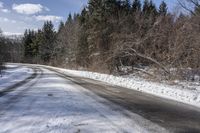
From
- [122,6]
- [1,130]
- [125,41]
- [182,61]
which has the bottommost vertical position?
[1,130]

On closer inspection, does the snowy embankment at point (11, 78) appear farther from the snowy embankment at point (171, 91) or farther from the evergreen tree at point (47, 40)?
the evergreen tree at point (47, 40)

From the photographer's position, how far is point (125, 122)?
7668mm

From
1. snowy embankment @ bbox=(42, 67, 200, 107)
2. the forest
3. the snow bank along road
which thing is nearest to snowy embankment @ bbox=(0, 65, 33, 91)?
the forest

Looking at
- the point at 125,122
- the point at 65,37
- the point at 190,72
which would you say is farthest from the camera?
the point at 65,37

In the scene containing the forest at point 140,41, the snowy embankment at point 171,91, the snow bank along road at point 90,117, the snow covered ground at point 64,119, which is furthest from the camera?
the forest at point 140,41

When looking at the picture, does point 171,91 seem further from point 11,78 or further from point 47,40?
point 47,40

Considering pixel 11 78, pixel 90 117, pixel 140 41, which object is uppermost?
pixel 140 41

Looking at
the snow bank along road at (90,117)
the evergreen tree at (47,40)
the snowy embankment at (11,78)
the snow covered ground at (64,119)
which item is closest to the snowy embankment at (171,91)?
the snow bank along road at (90,117)

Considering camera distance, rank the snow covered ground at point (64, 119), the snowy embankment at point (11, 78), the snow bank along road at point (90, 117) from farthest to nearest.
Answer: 1. the snowy embankment at point (11, 78)
2. the snow bank along road at point (90, 117)
3. the snow covered ground at point (64, 119)

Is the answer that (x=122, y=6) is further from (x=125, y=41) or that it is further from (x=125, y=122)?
(x=125, y=122)

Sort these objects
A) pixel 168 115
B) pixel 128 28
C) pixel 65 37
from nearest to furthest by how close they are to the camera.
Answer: pixel 168 115 → pixel 128 28 → pixel 65 37

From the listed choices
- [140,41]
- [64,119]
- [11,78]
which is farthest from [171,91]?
[11,78]

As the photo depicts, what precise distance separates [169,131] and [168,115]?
7.22 feet

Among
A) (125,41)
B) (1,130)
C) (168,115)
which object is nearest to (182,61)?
(125,41)
